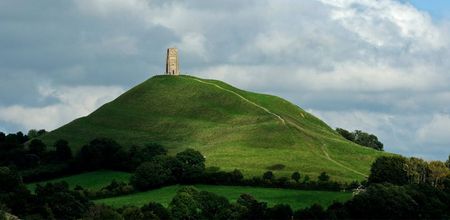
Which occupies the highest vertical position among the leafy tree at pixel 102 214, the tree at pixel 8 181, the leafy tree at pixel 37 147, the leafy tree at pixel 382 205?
the leafy tree at pixel 37 147

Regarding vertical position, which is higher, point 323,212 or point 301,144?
point 301,144

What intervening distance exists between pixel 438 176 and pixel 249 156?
1500 inches

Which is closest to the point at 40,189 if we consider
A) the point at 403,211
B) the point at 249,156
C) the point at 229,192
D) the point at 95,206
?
the point at 95,206

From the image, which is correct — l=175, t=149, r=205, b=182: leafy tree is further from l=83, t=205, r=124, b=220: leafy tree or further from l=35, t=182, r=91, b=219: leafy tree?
l=83, t=205, r=124, b=220: leafy tree

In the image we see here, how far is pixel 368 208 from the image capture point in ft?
434

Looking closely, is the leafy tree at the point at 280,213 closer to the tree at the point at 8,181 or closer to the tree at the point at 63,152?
the tree at the point at 8,181

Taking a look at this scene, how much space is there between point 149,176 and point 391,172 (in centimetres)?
3888

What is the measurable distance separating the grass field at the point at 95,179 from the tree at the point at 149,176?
256 inches

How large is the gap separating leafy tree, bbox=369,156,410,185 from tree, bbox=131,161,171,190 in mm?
32966

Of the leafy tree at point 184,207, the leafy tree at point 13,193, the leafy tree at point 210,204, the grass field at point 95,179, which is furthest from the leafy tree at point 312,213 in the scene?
the grass field at point 95,179

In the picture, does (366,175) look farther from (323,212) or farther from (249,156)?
(323,212)

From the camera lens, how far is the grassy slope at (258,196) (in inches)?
5576

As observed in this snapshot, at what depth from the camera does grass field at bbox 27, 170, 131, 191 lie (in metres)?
163

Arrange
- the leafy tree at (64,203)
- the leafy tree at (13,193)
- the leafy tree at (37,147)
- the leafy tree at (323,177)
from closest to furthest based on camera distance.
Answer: the leafy tree at (13,193)
the leafy tree at (64,203)
the leafy tree at (323,177)
the leafy tree at (37,147)
